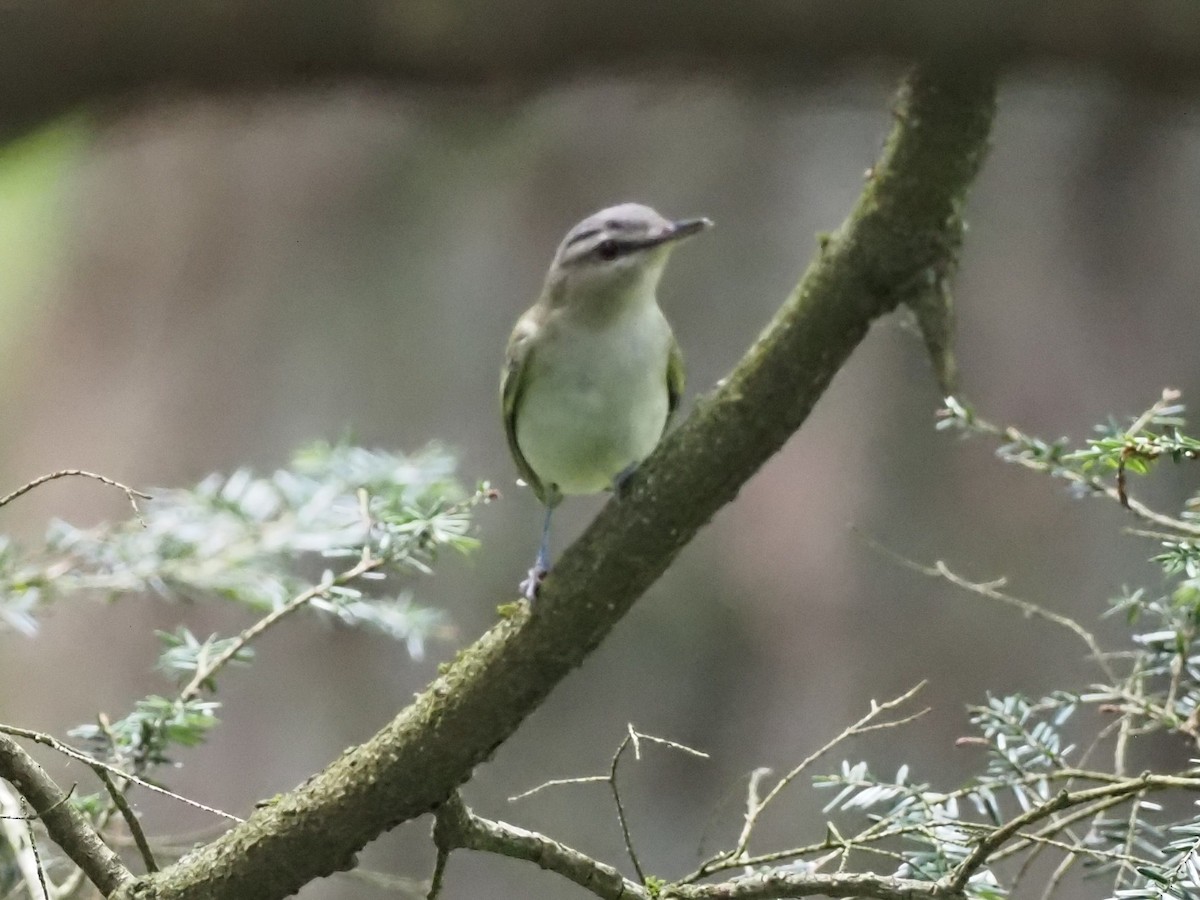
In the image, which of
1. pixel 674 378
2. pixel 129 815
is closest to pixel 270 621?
pixel 129 815

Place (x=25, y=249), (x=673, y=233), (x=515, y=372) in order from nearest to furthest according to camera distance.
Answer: (x=673, y=233) < (x=515, y=372) < (x=25, y=249)

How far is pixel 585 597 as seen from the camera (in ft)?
2.85

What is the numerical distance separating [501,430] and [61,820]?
61.4 inches

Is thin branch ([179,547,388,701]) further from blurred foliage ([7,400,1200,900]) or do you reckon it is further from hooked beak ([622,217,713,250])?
hooked beak ([622,217,713,250])

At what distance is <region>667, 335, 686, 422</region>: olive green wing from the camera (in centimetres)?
119

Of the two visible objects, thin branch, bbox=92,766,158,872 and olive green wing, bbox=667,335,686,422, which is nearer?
thin branch, bbox=92,766,158,872

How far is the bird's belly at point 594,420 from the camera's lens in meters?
1.11

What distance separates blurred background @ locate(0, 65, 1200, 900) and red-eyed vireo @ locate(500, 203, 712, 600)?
0.84 metres

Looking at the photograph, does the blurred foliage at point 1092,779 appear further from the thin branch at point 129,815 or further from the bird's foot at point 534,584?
the thin branch at point 129,815

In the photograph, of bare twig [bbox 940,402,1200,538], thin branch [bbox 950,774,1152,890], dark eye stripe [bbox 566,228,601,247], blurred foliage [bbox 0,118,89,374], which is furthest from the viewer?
blurred foliage [bbox 0,118,89,374]

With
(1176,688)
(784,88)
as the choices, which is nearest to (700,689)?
(1176,688)

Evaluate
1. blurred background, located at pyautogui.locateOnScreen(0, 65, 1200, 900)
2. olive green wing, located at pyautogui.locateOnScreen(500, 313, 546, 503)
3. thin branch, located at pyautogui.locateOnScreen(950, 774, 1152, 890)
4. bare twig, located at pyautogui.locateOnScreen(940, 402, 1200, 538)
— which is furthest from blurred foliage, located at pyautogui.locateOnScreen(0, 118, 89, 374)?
thin branch, located at pyautogui.locateOnScreen(950, 774, 1152, 890)

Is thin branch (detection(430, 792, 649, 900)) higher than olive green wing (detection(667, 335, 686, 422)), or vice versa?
olive green wing (detection(667, 335, 686, 422))

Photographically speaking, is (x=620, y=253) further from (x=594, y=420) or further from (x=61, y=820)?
(x=61, y=820)
